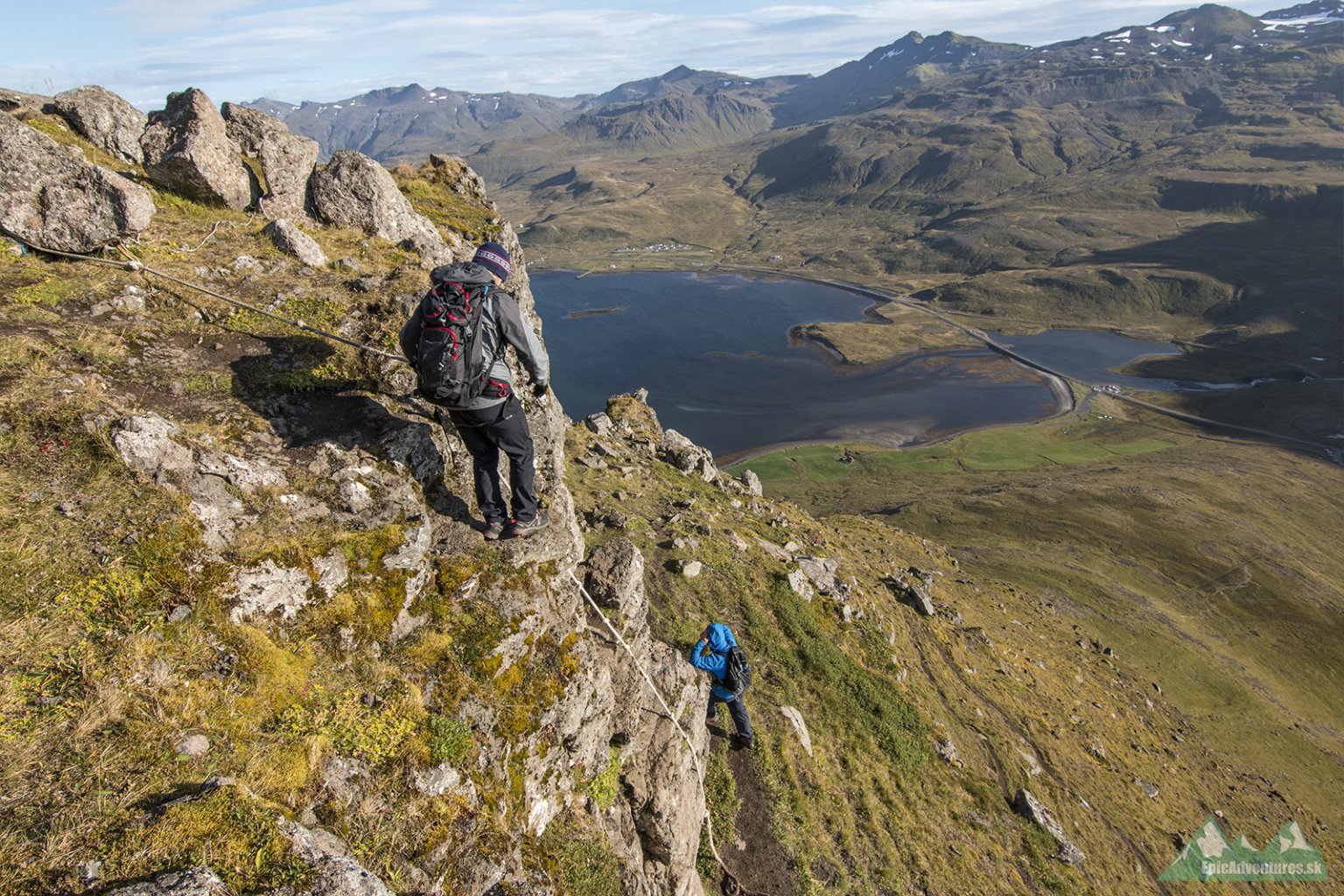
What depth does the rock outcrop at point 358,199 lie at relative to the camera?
2020 centimetres

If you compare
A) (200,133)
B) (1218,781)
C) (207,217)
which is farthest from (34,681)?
(1218,781)

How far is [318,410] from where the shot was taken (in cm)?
1201

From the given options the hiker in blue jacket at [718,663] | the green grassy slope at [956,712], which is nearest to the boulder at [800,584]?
the green grassy slope at [956,712]

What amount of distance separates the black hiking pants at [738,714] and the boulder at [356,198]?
60.8 feet

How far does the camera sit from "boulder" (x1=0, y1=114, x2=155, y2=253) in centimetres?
1302

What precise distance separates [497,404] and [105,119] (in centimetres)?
1865

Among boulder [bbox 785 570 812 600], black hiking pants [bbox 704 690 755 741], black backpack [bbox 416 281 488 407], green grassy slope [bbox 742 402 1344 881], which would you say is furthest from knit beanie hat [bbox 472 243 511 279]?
green grassy slope [bbox 742 402 1344 881]

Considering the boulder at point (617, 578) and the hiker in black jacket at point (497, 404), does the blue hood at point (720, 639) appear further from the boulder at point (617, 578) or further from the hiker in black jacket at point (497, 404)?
the hiker in black jacket at point (497, 404)

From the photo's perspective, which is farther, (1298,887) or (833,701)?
(1298,887)

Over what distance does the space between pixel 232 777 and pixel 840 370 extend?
178 meters

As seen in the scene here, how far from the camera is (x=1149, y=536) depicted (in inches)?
3157

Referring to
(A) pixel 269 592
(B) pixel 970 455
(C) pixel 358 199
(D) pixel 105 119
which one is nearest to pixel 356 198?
(C) pixel 358 199

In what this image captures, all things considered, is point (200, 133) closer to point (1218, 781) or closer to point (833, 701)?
point (833, 701)

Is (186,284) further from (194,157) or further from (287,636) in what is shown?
(287,636)
